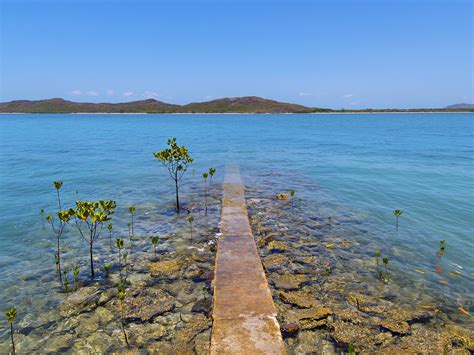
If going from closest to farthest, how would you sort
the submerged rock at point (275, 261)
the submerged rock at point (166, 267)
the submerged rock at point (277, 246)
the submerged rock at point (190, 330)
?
the submerged rock at point (190, 330), the submerged rock at point (166, 267), the submerged rock at point (275, 261), the submerged rock at point (277, 246)

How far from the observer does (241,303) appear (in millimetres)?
7621

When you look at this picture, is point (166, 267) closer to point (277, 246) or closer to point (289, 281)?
point (289, 281)

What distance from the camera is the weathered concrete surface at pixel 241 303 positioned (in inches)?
248

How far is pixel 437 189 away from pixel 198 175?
57.4ft

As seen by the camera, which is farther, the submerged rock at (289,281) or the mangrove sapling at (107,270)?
the mangrove sapling at (107,270)

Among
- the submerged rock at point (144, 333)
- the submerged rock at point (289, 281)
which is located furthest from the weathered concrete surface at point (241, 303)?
the submerged rock at point (144, 333)

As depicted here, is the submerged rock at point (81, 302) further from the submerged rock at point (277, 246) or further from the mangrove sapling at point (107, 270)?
the submerged rock at point (277, 246)

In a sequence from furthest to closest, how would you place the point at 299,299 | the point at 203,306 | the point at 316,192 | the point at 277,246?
1. the point at 316,192
2. the point at 277,246
3. the point at 299,299
4. the point at 203,306

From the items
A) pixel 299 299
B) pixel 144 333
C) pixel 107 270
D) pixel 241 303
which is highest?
pixel 241 303

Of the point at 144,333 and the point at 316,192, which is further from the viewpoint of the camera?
the point at 316,192

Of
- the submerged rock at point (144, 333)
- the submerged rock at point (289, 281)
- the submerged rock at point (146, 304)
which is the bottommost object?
the submerged rock at point (144, 333)

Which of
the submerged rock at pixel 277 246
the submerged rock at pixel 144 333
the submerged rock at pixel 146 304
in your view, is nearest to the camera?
the submerged rock at pixel 144 333

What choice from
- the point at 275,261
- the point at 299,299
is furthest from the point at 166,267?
the point at 299,299

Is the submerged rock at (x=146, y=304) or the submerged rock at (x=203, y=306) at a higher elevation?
the submerged rock at (x=203, y=306)
